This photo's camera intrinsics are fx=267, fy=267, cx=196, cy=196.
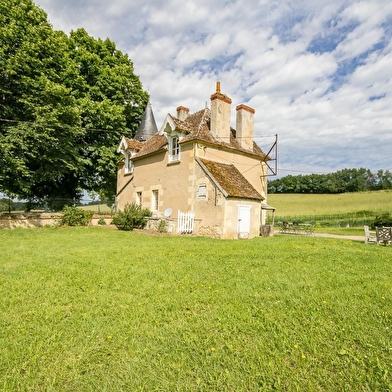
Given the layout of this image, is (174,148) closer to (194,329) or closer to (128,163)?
(128,163)

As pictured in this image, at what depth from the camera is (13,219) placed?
16.8 m

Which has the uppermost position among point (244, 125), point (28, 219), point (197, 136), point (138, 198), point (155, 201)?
point (244, 125)

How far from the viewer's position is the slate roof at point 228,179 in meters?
14.5

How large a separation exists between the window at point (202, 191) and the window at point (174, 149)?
9.90 feet

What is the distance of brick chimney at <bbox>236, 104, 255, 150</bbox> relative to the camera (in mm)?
18734

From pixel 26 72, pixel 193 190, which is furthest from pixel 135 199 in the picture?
pixel 26 72

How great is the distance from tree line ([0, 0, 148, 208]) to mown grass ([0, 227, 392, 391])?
12084 millimetres

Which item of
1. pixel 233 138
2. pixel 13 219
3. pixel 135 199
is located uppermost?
pixel 233 138

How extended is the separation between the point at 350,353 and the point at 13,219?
19.1 meters

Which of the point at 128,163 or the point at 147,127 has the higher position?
the point at 147,127

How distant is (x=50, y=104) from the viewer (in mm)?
15969

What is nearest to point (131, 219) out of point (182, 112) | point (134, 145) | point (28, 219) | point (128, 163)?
point (28, 219)

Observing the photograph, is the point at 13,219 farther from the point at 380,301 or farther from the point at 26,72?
the point at 380,301

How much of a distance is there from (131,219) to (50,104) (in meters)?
8.42
